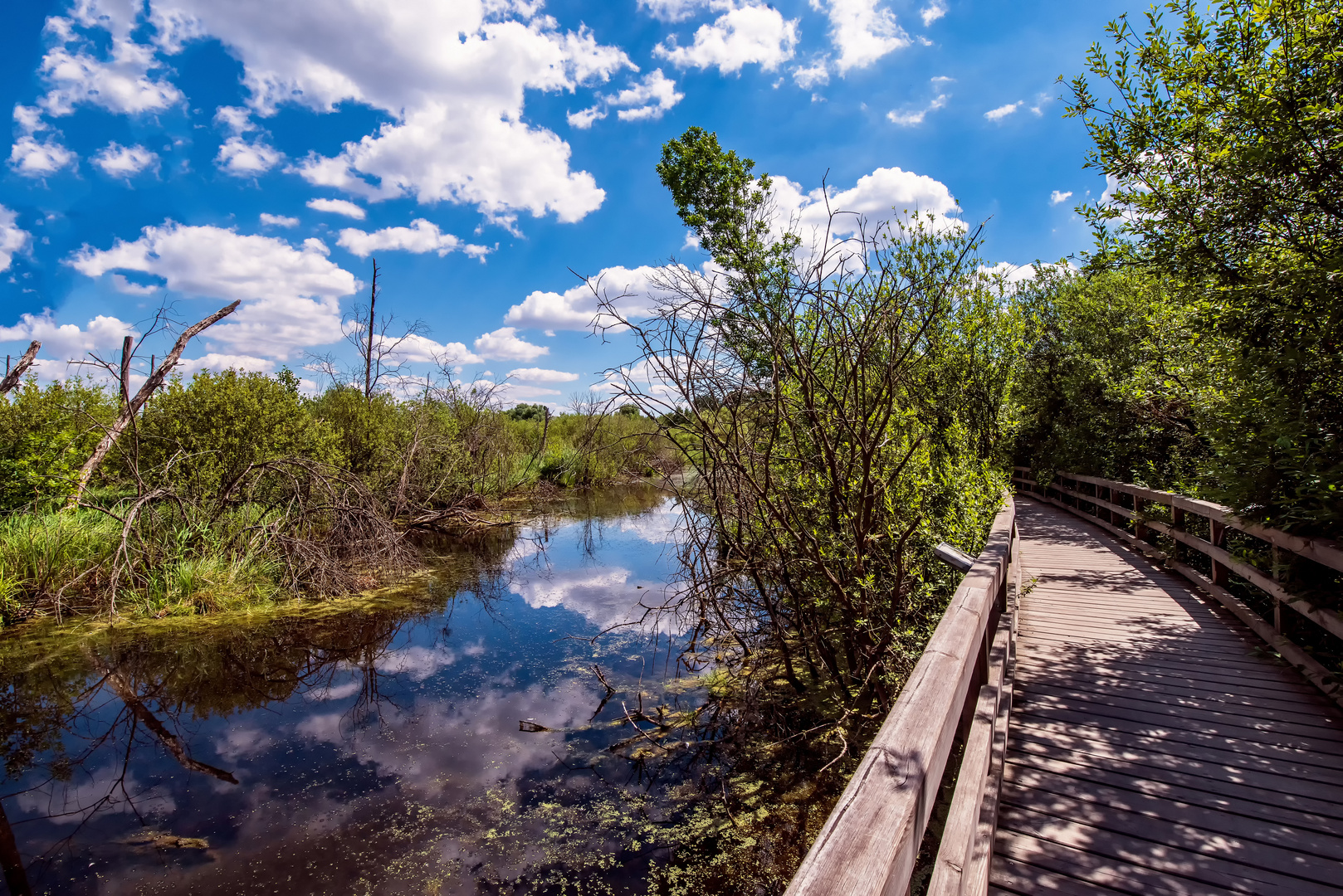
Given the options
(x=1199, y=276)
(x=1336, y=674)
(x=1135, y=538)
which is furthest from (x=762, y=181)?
(x=1336, y=674)

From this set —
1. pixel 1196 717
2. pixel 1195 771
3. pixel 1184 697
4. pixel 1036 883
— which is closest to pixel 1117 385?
pixel 1184 697

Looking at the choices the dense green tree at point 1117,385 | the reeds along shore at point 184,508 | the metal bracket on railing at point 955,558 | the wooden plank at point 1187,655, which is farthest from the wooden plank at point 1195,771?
the reeds along shore at point 184,508

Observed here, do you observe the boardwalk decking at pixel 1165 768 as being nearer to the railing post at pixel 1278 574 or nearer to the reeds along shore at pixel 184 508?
the railing post at pixel 1278 574

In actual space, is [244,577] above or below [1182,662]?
below

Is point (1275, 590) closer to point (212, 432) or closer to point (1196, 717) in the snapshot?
point (1196, 717)

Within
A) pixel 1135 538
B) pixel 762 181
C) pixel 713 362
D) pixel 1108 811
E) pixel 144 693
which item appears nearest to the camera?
pixel 1108 811

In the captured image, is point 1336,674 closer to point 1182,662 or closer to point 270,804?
point 1182,662

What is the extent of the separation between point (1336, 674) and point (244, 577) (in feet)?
37.7

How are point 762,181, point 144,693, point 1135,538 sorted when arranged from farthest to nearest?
point 762,181
point 1135,538
point 144,693

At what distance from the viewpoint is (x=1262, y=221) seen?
4.11m

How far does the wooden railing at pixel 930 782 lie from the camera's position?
3.18 feet

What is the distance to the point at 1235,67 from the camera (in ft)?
14.0

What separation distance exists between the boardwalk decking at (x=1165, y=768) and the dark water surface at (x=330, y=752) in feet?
7.58

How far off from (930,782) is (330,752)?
5.30 metres
